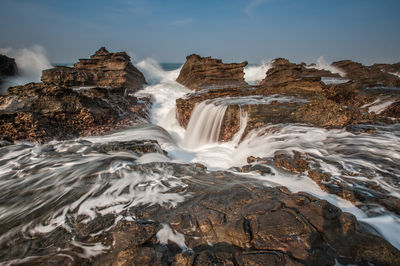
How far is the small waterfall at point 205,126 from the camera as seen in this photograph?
7.26 meters

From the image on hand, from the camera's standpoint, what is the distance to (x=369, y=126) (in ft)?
17.6

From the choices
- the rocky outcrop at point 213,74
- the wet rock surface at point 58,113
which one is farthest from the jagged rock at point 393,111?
the rocky outcrop at point 213,74

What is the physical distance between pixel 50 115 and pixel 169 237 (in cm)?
737

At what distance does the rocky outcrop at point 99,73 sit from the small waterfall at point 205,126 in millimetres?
8186

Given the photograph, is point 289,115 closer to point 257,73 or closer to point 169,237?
point 169,237

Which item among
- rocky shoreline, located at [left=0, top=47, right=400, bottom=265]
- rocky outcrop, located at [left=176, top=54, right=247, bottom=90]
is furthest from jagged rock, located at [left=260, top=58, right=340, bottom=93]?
rocky shoreline, located at [left=0, top=47, right=400, bottom=265]

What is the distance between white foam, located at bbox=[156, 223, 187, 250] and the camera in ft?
5.76

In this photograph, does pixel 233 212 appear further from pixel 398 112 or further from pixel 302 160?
pixel 398 112

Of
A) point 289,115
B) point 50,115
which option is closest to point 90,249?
point 289,115

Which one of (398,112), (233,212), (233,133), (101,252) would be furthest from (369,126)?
(101,252)

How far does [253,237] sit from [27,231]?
8.70 feet

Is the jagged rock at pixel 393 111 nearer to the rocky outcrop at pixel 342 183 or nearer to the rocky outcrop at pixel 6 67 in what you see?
the rocky outcrop at pixel 342 183

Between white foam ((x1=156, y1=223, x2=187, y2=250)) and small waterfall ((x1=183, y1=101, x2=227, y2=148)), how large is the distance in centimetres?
535

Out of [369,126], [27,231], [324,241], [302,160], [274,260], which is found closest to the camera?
[274,260]
